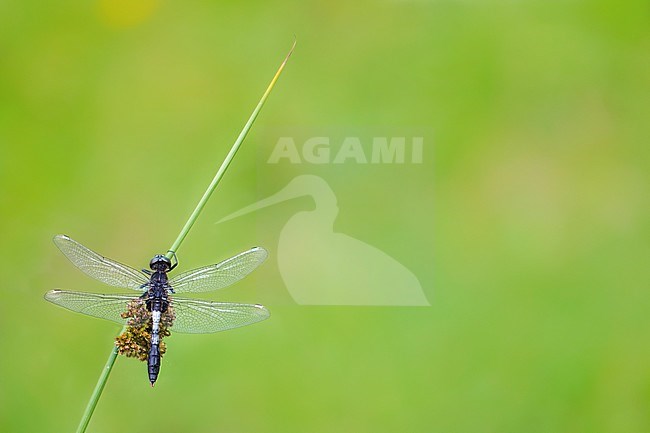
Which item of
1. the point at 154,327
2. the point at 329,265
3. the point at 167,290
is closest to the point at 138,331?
the point at 154,327

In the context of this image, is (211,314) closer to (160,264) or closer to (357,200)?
(160,264)

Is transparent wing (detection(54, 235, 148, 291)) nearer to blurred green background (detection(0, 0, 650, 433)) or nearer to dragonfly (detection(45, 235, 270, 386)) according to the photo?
dragonfly (detection(45, 235, 270, 386))

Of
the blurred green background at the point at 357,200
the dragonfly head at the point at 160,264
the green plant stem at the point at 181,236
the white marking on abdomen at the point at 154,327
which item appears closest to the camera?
the green plant stem at the point at 181,236

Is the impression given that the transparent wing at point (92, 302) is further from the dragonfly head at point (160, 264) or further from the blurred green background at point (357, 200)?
the blurred green background at point (357, 200)

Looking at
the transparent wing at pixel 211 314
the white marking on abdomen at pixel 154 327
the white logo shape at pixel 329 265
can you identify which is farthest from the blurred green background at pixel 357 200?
the white marking on abdomen at pixel 154 327

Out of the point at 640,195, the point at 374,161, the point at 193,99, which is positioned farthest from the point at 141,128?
the point at 640,195

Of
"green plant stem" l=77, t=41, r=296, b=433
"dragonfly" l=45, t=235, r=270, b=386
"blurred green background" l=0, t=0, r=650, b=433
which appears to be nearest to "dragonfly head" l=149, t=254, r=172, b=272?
"dragonfly" l=45, t=235, r=270, b=386

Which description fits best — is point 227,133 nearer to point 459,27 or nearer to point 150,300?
point 459,27

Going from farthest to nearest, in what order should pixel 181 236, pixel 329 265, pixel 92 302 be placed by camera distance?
pixel 329 265 → pixel 92 302 → pixel 181 236
